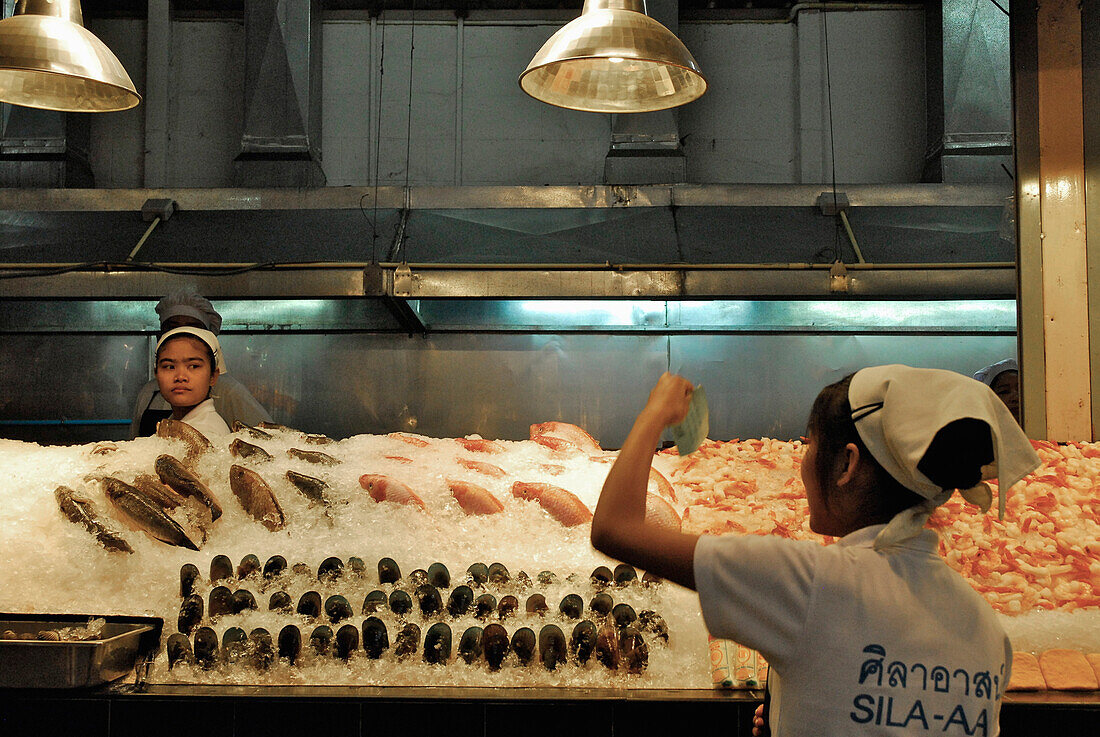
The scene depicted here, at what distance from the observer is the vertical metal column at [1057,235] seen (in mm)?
2816

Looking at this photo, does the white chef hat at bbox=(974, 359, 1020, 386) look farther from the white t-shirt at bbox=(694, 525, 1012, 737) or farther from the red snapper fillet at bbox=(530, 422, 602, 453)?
the white t-shirt at bbox=(694, 525, 1012, 737)

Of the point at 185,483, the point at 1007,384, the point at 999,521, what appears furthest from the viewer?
the point at 1007,384

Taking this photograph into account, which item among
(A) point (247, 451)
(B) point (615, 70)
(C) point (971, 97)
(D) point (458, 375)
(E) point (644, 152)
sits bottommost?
(A) point (247, 451)

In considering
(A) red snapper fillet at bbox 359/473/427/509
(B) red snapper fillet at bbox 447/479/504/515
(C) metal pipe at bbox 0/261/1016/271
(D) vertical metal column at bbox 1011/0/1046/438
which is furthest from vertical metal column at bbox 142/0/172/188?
(D) vertical metal column at bbox 1011/0/1046/438

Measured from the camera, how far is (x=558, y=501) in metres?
2.02

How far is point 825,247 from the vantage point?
399 centimetres

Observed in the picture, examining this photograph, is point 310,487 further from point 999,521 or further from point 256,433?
point 999,521

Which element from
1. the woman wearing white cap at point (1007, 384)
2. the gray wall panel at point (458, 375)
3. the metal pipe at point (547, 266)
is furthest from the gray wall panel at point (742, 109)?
the woman wearing white cap at point (1007, 384)

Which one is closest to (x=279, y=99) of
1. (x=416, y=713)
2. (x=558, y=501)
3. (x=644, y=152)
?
(x=644, y=152)

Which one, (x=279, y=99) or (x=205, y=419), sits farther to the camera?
(x=279, y=99)

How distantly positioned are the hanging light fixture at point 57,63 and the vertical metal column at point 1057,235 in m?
2.95

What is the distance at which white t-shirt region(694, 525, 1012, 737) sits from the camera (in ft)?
2.99

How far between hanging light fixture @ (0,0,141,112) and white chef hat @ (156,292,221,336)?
1.29 meters

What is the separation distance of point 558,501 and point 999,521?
96 cm
